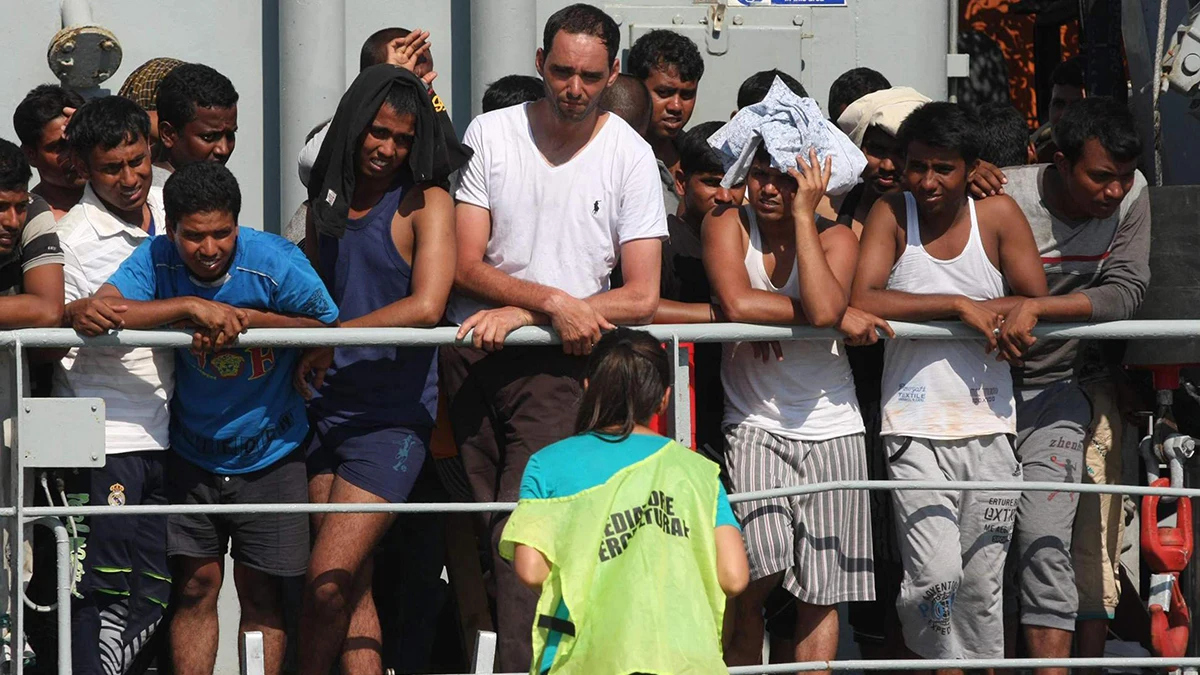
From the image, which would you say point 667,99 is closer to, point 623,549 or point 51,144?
point 51,144

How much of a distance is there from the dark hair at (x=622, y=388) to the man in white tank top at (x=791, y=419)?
1059mm

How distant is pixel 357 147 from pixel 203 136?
88cm

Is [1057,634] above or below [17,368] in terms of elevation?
below

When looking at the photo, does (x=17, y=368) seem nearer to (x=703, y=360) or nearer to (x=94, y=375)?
(x=94, y=375)

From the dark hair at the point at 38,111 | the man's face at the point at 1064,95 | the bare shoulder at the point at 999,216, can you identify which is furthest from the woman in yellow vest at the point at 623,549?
the man's face at the point at 1064,95

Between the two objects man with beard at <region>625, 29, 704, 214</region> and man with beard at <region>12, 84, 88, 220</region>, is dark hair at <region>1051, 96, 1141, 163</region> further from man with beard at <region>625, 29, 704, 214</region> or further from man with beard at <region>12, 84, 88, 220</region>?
man with beard at <region>12, 84, 88, 220</region>

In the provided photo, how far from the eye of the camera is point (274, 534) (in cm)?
493

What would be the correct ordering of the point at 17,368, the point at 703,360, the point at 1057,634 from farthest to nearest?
the point at 703,360 < the point at 1057,634 < the point at 17,368

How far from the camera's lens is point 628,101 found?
5.81m

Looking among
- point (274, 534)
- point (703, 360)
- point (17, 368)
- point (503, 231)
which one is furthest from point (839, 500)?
point (17, 368)

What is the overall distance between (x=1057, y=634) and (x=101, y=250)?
3209 millimetres

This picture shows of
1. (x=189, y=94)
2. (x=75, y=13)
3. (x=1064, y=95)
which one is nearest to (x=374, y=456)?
(x=189, y=94)

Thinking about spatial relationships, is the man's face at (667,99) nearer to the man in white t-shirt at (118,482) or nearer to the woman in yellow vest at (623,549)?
the man in white t-shirt at (118,482)

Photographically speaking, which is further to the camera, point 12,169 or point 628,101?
point 628,101
